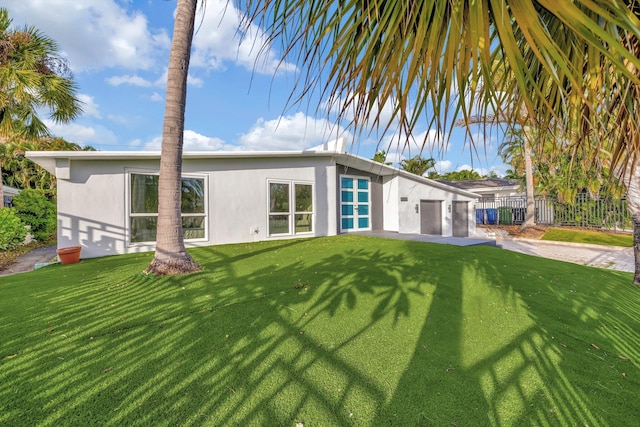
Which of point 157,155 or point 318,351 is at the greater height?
point 157,155

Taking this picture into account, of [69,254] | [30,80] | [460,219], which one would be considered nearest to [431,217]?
[460,219]

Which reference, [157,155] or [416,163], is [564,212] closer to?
[416,163]

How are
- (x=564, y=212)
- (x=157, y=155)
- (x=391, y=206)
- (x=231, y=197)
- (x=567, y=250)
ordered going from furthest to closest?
1. (x=564, y=212)
2. (x=391, y=206)
3. (x=567, y=250)
4. (x=231, y=197)
5. (x=157, y=155)

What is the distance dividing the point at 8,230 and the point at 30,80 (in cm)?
520

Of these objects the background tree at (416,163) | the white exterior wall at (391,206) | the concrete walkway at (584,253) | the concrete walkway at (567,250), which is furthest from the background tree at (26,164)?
the concrete walkway at (584,253)

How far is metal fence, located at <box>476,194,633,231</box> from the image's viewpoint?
15.1m

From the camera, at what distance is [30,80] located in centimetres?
946

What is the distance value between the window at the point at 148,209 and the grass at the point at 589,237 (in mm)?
17199

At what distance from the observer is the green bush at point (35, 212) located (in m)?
13.0

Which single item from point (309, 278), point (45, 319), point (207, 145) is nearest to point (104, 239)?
point (207, 145)

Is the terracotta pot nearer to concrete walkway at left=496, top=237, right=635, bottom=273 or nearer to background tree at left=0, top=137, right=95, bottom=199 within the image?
background tree at left=0, top=137, right=95, bottom=199

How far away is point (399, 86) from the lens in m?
1.22

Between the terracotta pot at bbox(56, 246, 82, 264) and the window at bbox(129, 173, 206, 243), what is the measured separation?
1.38m

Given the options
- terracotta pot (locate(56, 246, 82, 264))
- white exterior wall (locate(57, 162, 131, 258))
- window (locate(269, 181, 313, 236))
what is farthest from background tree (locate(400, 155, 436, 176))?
terracotta pot (locate(56, 246, 82, 264))
